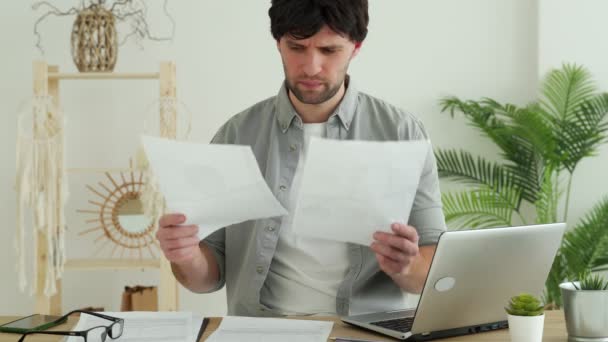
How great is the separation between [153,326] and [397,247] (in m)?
0.53

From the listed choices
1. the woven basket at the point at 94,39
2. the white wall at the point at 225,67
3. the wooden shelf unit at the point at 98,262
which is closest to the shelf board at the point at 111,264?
the wooden shelf unit at the point at 98,262

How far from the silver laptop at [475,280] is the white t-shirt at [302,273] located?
0.89 feet

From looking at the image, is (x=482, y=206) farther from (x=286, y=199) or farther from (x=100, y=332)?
(x=100, y=332)

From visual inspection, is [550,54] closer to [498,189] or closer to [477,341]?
[498,189]

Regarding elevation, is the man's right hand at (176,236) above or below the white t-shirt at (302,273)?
above

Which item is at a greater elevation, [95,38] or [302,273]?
[95,38]

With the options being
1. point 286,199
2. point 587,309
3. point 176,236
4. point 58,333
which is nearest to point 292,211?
point 286,199

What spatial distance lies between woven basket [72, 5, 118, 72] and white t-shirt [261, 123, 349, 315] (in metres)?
1.92

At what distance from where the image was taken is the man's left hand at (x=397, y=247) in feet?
5.46

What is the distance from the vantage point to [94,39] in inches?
146

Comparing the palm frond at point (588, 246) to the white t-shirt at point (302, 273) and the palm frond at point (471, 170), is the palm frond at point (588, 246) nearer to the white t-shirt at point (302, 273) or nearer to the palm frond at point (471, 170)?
the palm frond at point (471, 170)

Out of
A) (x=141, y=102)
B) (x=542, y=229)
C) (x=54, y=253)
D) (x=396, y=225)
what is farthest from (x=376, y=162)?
(x=141, y=102)

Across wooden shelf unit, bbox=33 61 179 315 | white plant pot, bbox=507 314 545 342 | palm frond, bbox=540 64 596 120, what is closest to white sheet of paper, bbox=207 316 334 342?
white plant pot, bbox=507 314 545 342

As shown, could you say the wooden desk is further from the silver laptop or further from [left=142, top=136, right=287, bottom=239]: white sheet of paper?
[left=142, top=136, right=287, bottom=239]: white sheet of paper
